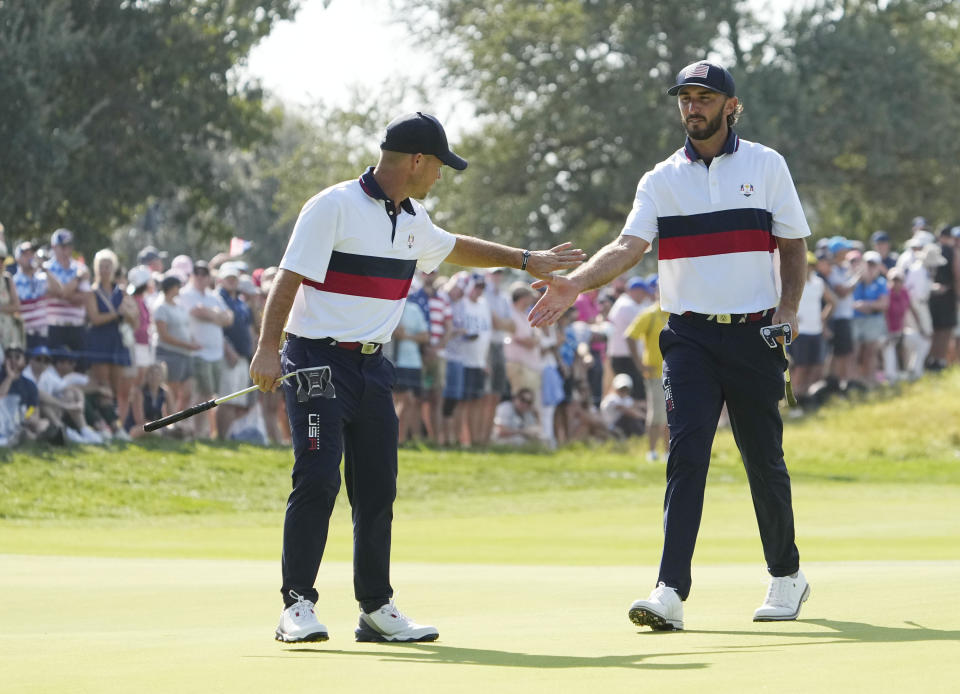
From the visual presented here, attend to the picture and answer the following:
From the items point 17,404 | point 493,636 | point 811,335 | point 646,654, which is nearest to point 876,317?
point 811,335

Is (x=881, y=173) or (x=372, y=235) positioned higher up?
(x=881, y=173)

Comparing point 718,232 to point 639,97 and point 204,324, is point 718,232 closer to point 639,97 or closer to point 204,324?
point 204,324

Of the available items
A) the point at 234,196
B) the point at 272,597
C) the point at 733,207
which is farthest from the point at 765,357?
the point at 234,196

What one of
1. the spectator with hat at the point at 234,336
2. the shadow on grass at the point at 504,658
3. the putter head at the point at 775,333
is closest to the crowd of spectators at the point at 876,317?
the spectator with hat at the point at 234,336

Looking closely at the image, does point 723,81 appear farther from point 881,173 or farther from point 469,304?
point 881,173

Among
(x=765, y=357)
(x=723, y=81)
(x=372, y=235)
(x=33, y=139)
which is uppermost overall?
(x=33, y=139)

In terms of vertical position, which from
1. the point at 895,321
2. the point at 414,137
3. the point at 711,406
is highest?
the point at 895,321

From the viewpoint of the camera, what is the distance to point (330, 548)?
39.7ft

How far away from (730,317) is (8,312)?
1073cm

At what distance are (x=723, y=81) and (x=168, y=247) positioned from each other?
58148 millimetres

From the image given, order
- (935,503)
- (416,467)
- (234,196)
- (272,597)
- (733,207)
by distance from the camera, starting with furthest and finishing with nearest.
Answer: (234,196) < (416,467) < (935,503) < (272,597) < (733,207)

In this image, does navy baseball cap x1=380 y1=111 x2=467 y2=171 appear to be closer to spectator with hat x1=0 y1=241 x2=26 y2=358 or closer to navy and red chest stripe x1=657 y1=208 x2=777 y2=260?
navy and red chest stripe x1=657 y1=208 x2=777 y2=260

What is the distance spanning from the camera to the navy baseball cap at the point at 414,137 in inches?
259

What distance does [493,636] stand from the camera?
6219mm
